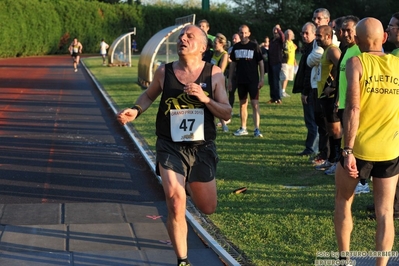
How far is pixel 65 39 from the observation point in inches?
2704

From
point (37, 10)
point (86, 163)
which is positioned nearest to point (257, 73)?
point (86, 163)

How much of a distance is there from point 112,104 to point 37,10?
47.0m

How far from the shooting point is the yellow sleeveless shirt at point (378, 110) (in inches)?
204

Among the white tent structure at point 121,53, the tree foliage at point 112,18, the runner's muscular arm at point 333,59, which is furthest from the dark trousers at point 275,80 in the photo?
the tree foliage at point 112,18

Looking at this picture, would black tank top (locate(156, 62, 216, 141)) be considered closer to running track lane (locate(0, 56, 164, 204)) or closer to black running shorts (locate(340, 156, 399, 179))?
black running shorts (locate(340, 156, 399, 179))

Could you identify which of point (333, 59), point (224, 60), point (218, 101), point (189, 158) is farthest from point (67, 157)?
point (218, 101)

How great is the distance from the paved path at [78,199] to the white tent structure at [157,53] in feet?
29.8

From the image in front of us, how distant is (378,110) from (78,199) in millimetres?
4504

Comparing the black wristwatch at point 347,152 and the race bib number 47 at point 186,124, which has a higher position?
the race bib number 47 at point 186,124

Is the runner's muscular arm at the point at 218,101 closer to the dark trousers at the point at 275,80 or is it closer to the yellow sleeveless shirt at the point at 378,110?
the yellow sleeveless shirt at the point at 378,110

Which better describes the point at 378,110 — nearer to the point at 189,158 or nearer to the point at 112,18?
the point at 189,158

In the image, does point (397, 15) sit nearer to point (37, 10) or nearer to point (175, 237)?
point (175, 237)

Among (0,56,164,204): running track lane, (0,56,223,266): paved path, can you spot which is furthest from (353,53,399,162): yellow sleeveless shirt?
(0,56,164,204): running track lane

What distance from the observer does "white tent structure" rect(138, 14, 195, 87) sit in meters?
25.8
